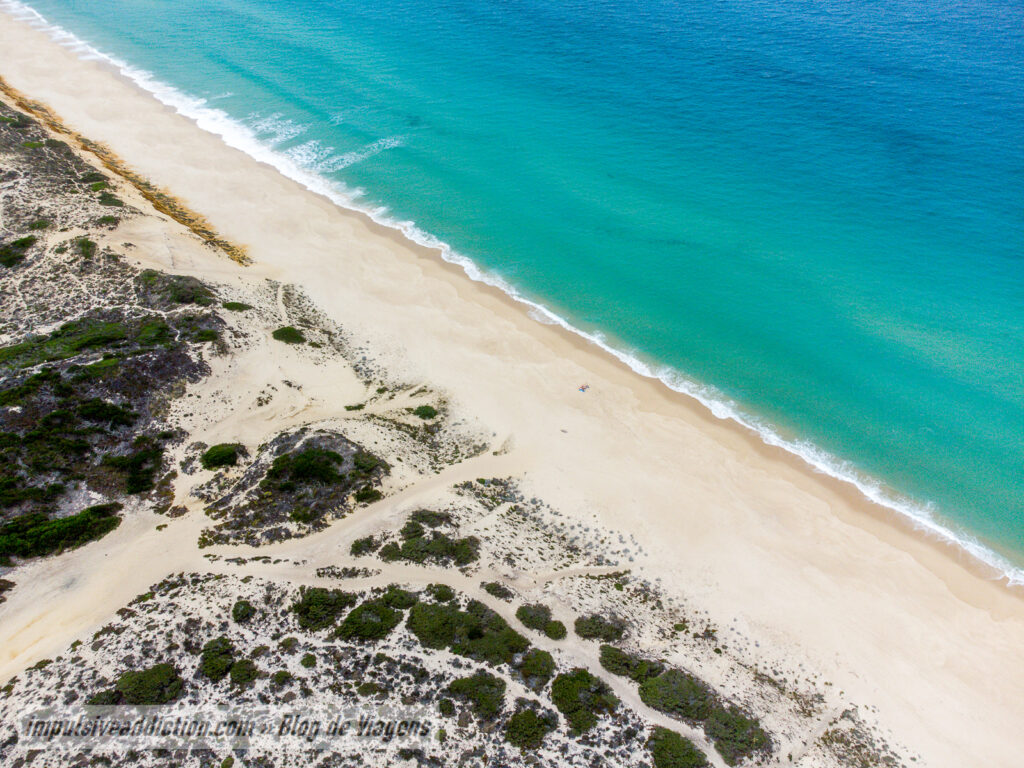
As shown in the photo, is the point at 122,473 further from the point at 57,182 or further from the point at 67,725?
the point at 57,182

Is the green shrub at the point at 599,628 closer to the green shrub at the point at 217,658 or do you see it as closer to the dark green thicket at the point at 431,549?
the dark green thicket at the point at 431,549

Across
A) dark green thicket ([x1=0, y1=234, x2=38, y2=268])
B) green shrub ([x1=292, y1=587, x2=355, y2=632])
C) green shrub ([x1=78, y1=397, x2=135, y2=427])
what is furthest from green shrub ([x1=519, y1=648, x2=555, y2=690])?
dark green thicket ([x1=0, y1=234, x2=38, y2=268])

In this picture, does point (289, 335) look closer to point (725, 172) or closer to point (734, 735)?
point (734, 735)

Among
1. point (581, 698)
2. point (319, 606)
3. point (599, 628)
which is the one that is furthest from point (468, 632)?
point (319, 606)

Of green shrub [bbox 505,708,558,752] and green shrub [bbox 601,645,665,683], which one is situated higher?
green shrub [bbox 601,645,665,683]

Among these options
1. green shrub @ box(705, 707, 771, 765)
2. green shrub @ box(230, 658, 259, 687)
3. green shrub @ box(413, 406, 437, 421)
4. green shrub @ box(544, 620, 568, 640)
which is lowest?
green shrub @ box(230, 658, 259, 687)

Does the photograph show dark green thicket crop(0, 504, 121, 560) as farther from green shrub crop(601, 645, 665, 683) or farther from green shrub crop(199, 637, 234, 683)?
green shrub crop(601, 645, 665, 683)

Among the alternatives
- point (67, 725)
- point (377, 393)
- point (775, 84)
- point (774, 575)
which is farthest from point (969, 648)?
point (775, 84)
